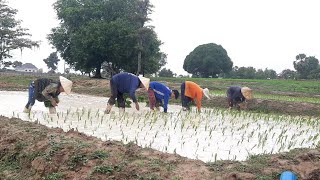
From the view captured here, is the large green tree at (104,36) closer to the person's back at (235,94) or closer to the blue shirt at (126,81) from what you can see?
the person's back at (235,94)

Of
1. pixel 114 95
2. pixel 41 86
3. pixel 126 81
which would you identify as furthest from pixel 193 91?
pixel 41 86

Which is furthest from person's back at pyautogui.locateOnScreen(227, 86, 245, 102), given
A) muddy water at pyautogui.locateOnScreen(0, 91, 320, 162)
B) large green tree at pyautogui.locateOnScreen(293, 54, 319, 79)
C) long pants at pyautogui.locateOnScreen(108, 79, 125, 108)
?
large green tree at pyautogui.locateOnScreen(293, 54, 319, 79)

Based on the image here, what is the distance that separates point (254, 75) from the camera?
204 feet

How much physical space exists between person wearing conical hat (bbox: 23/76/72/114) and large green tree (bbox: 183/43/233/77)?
56.9 metres

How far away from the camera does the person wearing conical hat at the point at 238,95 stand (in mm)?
15414

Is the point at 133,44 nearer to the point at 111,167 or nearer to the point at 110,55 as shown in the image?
the point at 110,55

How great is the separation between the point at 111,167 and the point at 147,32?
2950 centimetres

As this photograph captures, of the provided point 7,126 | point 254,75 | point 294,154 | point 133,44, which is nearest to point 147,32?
point 133,44

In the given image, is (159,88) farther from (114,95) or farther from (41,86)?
(41,86)

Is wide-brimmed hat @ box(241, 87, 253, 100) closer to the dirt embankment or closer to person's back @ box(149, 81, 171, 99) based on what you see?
person's back @ box(149, 81, 171, 99)

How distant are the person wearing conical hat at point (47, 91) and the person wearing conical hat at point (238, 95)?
23.9 ft

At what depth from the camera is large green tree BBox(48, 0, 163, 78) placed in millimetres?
33219

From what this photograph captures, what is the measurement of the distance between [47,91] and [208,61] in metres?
57.4

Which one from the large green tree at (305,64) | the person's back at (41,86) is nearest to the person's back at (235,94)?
the person's back at (41,86)
